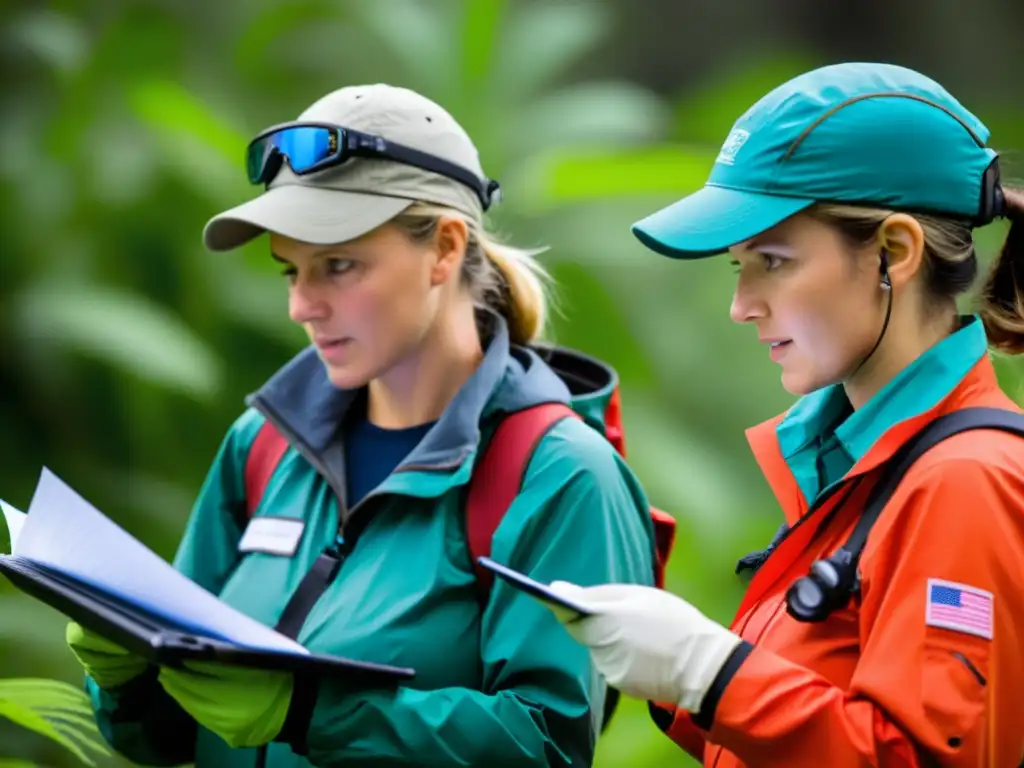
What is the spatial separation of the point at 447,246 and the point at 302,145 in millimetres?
251

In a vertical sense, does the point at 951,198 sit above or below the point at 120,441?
above

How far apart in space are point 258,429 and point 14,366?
6.92ft

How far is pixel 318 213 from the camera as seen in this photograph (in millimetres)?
1995

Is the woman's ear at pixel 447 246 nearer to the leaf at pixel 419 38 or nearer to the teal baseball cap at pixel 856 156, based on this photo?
the teal baseball cap at pixel 856 156

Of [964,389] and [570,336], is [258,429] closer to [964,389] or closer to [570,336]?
[964,389]

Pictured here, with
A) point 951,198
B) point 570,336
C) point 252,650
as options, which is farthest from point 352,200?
point 570,336

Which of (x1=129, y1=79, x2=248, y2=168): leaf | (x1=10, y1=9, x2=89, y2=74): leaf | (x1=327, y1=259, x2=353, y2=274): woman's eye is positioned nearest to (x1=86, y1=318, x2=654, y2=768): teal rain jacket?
(x1=327, y1=259, x2=353, y2=274): woman's eye

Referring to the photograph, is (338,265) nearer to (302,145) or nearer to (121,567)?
(302,145)

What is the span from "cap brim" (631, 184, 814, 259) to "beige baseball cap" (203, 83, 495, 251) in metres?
0.48

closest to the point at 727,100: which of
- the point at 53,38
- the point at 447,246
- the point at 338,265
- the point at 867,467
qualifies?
the point at 53,38

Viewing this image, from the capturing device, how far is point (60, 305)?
13.3 ft

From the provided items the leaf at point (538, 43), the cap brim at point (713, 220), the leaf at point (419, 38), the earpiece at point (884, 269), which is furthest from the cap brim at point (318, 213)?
the leaf at point (538, 43)

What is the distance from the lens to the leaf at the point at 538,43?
4.75m

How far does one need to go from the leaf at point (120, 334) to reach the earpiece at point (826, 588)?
2.66m
